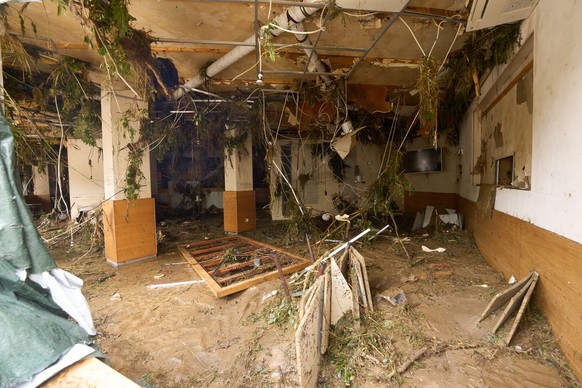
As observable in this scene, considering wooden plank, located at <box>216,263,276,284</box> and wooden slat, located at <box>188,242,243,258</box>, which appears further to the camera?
wooden slat, located at <box>188,242,243,258</box>

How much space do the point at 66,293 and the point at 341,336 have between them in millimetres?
2095

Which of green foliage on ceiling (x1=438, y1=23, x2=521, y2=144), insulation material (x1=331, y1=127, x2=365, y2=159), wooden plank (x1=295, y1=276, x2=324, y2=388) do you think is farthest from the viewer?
insulation material (x1=331, y1=127, x2=365, y2=159)

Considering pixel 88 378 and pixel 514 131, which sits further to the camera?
pixel 514 131

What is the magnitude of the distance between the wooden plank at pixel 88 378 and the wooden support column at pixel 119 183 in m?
3.84

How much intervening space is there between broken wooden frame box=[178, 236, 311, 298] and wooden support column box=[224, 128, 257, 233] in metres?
0.95

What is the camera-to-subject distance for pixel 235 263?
14.2 feet

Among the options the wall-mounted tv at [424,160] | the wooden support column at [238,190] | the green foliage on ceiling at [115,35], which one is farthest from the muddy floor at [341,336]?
the wall-mounted tv at [424,160]

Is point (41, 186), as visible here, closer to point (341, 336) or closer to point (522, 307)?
point (341, 336)

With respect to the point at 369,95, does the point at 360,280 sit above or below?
below

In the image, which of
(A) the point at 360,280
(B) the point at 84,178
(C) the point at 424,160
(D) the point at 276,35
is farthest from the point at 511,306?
(B) the point at 84,178

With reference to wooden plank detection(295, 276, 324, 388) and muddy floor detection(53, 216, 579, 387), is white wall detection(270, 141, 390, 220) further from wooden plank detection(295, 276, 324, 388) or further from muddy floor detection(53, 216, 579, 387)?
wooden plank detection(295, 276, 324, 388)

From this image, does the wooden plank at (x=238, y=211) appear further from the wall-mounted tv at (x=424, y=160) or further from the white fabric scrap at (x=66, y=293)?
the white fabric scrap at (x=66, y=293)

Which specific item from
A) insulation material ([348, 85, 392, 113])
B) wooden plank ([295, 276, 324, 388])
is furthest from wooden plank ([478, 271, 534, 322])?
insulation material ([348, 85, 392, 113])

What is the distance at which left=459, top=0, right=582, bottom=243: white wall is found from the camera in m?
1.81
